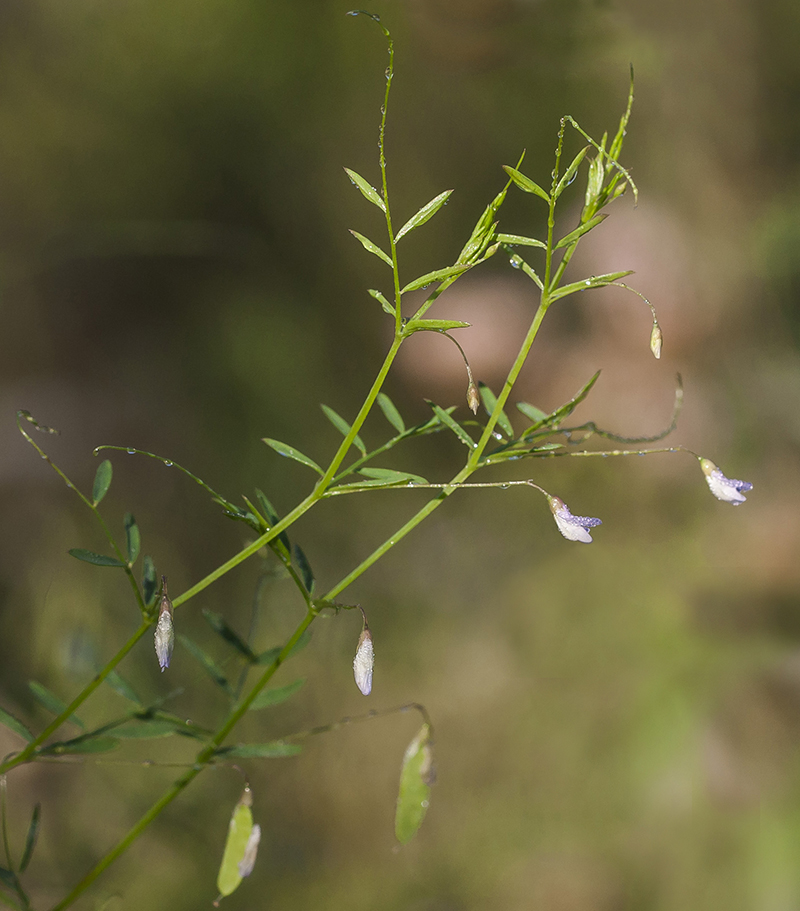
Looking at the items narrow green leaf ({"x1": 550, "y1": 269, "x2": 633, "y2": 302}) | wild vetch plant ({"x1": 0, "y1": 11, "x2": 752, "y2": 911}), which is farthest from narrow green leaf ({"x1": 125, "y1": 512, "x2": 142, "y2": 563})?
narrow green leaf ({"x1": 550, "y1": 269, "x2": 633, "y2": 302})

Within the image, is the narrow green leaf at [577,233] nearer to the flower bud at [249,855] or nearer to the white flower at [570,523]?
the white flower at [570,523]

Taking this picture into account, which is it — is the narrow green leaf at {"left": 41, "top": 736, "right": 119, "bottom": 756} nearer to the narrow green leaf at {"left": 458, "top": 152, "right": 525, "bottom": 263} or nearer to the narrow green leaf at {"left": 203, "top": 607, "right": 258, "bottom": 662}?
the narrow green leaf at {"left": 203, "top": 607, "right": 258, "bottom": 662}

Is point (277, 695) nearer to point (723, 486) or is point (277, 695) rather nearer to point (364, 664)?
point (364, 664)

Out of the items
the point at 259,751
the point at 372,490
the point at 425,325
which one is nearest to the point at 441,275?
the point at 425,325

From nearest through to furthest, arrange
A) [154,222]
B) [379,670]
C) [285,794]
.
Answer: [285,794]
[379,670]
[154,222]

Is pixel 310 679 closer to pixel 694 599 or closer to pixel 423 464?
pixel 423 464

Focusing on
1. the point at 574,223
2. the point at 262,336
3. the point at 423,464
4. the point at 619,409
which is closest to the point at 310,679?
the point at 423,464

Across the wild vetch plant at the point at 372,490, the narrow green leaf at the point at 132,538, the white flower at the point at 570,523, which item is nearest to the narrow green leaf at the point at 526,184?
the wild vetch plant at the point at 372,490
